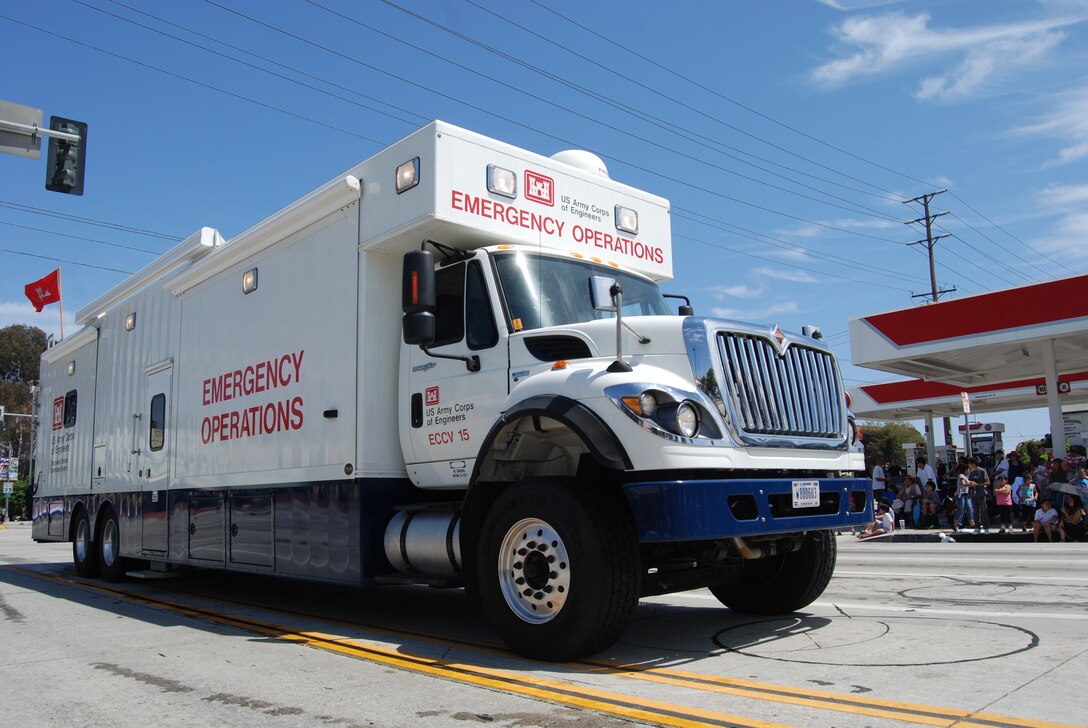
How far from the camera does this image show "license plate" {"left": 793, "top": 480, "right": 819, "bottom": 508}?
542 centimetres

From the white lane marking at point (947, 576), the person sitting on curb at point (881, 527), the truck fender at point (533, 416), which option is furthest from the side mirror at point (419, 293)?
the person sitting on curb at point (881, 527)

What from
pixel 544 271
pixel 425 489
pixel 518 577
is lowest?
pixel 518 577

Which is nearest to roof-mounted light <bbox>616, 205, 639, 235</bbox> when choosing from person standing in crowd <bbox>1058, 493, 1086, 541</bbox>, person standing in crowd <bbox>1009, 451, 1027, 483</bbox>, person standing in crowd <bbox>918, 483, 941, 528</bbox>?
person standing in crowd <bbox>1058, 493, 1086, 541</bbox>

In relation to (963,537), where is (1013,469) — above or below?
above

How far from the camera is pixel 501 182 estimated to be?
22.9 ft

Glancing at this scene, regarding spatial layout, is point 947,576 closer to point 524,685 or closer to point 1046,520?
point 524,685

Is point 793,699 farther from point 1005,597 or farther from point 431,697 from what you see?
point 1005,597

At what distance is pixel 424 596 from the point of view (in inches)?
370

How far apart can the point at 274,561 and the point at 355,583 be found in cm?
146

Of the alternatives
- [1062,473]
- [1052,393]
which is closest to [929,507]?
[1052,393]

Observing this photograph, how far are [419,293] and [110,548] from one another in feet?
26.8

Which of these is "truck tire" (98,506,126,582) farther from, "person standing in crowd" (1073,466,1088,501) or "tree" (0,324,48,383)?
"tree" (0,324,48,383)

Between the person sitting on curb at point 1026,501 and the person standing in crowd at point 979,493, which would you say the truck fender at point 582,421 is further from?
the person sitting on curb at point 1026,501

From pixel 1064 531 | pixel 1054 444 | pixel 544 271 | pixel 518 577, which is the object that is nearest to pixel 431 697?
pixel 518 577
